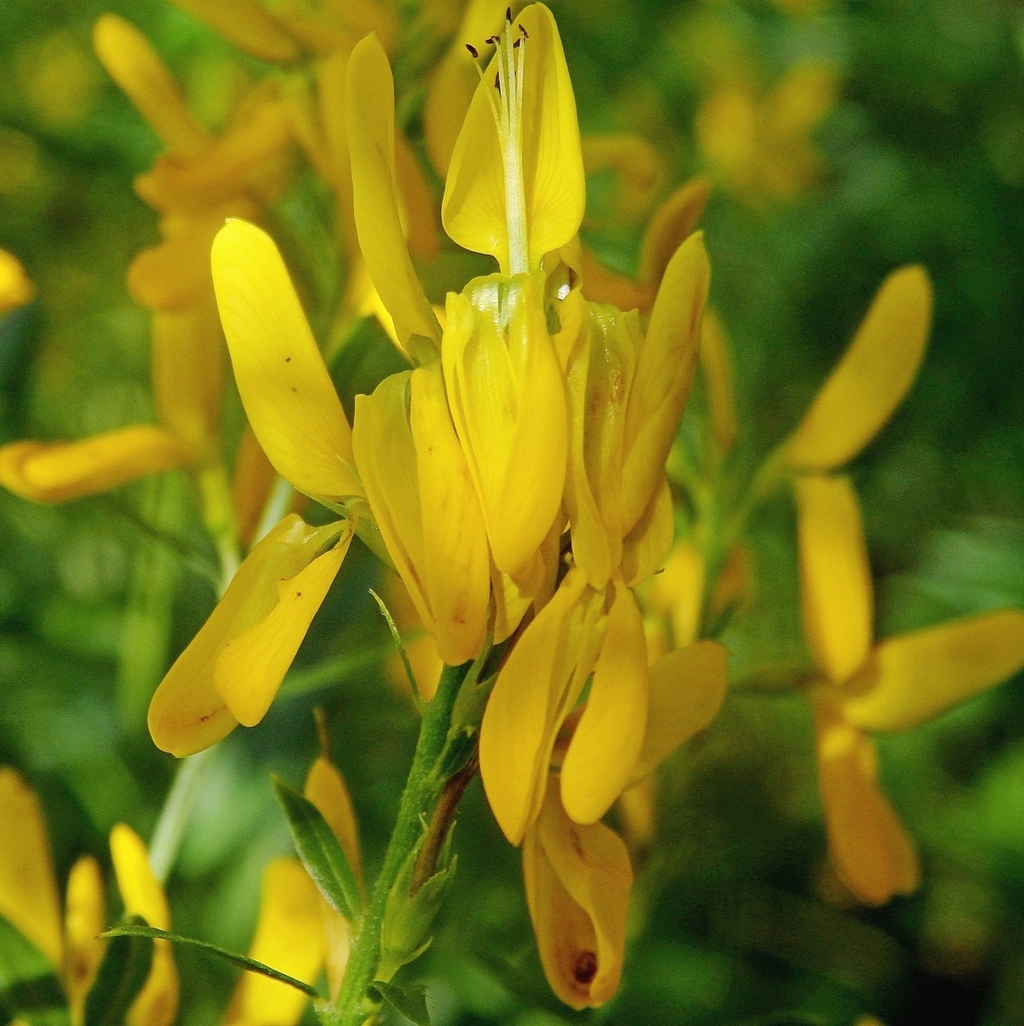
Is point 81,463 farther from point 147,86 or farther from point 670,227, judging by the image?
point 670,227

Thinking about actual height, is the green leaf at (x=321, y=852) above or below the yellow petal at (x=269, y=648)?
below

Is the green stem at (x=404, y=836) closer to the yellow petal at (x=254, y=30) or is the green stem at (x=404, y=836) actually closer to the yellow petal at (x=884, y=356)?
the yellow petal at (x=884, y=356)

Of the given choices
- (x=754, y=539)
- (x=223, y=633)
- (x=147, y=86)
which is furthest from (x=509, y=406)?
(x=754, y=539)

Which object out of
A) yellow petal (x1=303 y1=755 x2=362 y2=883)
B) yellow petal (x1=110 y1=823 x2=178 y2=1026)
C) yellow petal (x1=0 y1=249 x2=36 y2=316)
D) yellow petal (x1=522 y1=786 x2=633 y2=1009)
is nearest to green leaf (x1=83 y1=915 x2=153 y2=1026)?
yellow petal (x1=110 y1=823 x2=178 y2=1026)

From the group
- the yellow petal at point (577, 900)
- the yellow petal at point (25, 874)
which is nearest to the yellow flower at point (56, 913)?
the yellow petal at point (25, 874)

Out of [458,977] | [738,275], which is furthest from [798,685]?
[738,275]

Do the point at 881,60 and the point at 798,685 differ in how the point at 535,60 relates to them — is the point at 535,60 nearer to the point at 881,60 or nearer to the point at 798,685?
the point at 798,685
